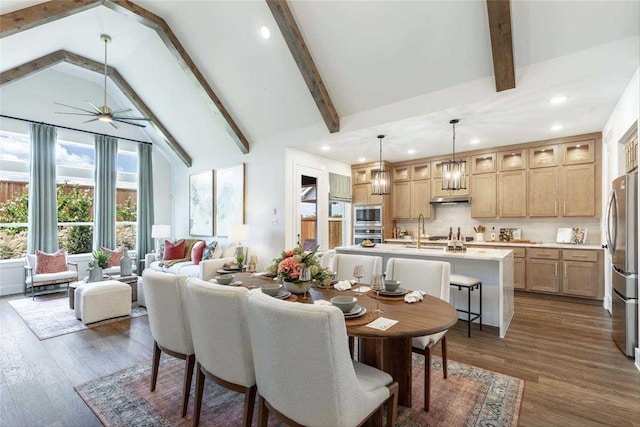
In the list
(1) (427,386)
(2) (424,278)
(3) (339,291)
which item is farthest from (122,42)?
(1) (427,386)

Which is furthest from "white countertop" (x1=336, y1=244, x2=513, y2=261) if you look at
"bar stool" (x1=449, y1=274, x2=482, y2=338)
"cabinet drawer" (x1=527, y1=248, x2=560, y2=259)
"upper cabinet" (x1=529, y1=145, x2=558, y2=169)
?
"upper cabinet" (x1=529, y1=145, x2=558, y2=169)

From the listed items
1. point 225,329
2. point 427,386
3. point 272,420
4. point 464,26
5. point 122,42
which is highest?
point 122,42

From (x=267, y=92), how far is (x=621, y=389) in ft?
16.4

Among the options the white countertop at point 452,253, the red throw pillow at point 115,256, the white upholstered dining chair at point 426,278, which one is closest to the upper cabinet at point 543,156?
the white countertop at point 452,253

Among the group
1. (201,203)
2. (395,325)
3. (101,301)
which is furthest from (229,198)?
(395,325)

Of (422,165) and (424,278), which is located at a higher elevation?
(422,165)

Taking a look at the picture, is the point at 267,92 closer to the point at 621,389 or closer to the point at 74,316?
the point at 74,316

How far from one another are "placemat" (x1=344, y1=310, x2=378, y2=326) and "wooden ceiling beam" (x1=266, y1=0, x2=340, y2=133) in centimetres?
317

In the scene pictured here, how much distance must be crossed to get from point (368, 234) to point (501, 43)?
14.7 ft

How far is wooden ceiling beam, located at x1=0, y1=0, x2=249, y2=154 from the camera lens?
316 centimetres

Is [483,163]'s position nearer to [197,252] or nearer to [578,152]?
[578,152]

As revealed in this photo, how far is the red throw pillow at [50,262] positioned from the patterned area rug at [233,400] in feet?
12.5

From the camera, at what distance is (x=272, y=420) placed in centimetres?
200

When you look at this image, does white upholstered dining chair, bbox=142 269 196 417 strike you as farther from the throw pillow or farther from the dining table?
the throw pillow
